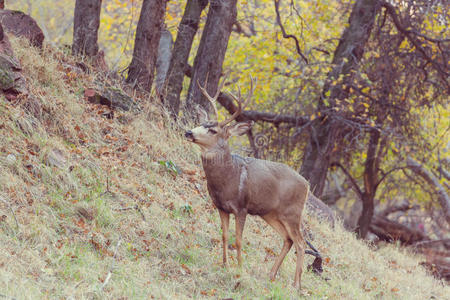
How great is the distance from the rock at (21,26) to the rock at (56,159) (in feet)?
9.63

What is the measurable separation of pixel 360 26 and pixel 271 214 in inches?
322

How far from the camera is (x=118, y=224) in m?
7.07

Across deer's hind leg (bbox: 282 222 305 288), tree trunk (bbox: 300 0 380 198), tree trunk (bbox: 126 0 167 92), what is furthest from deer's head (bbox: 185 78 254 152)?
tree trunk (bbox: 300 0 380 198)

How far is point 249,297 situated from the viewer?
247 inches

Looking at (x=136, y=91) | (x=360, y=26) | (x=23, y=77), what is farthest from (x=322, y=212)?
(x=23, y=77)

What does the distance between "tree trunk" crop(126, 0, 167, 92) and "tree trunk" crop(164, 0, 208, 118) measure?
65 centimetres

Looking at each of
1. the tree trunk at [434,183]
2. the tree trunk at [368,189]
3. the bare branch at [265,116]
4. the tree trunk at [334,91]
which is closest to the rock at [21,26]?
the bare branch at [265,116]

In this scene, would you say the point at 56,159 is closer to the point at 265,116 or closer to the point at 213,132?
the point at 213,132

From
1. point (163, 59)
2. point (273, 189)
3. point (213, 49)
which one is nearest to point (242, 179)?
point (273, 189)

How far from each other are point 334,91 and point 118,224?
7.95 meters

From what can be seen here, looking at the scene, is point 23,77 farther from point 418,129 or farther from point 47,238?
point 418,129

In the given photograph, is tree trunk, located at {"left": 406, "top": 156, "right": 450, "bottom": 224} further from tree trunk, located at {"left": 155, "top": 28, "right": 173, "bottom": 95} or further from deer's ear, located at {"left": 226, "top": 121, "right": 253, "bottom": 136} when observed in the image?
deer's ear, located at {"left": 226, "top": 121, "right": 253, "bottom": 136}

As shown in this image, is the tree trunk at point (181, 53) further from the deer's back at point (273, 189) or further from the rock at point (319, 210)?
the deer's back at point (273, 189)

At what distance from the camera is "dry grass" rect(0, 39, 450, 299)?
5.75 metres
